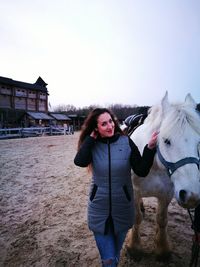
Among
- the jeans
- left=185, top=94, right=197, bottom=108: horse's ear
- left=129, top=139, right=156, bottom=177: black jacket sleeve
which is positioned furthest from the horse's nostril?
left=185, top=94, right=197, bottom=108: horse's ear

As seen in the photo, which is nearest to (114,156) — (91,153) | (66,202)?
(91,153)

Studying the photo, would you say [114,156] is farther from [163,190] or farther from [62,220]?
[62,220]

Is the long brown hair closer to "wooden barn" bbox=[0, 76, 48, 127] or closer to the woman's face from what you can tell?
the woman's face

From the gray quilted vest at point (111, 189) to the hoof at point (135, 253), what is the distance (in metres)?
1.00

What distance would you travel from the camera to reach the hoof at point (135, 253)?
105 inches

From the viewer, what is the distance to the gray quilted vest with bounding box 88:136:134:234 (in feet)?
6.14

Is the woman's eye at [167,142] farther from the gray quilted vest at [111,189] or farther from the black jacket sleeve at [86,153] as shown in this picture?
the black jacket sleeve at [86,153]

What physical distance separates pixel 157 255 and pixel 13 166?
252 inches

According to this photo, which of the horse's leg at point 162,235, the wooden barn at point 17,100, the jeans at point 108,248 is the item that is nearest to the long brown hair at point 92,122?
the jeans at point 108,248

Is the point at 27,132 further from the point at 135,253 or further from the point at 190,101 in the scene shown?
the point at 190,101

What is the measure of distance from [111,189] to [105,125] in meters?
0.55

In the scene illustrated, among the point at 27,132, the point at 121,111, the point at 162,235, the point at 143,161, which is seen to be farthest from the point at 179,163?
the point at 121,111

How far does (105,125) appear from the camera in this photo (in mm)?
1978

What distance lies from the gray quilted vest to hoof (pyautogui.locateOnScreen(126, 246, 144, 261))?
999 mm
